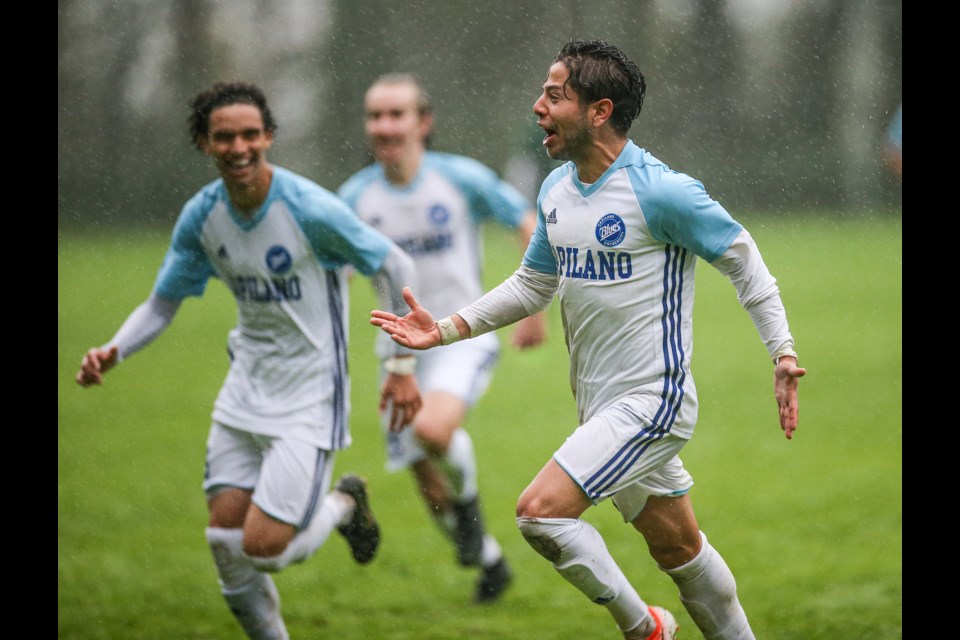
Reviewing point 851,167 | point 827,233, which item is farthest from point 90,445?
point 851,167

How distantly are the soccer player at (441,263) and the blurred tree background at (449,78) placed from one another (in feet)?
12.5

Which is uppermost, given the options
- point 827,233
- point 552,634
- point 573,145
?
point 827,233

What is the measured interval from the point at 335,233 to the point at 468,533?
197 cm

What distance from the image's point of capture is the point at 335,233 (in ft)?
14.4

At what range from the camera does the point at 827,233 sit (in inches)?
683

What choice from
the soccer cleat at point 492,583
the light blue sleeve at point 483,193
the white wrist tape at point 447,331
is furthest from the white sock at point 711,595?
the light blue sleeve at point 483,193

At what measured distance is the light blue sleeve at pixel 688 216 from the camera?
345cm

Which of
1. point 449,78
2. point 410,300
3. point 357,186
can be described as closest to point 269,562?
point 410,300

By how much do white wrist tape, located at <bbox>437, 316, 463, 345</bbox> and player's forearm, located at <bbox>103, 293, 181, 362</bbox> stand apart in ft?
4.42

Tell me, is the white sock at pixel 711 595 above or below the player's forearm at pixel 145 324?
below

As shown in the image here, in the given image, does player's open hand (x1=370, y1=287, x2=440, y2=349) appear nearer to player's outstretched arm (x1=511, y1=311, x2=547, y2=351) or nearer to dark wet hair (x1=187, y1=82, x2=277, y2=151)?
dark wet hair (x1=187, y1=82, x2=277, y2=151)

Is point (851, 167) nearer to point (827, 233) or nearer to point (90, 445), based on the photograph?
point (827, 233)

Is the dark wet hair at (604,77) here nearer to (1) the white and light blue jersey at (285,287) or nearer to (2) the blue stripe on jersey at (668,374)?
(2) the blue stripe on jersey at (668,374)

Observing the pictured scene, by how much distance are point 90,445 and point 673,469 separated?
7005 millimetres
